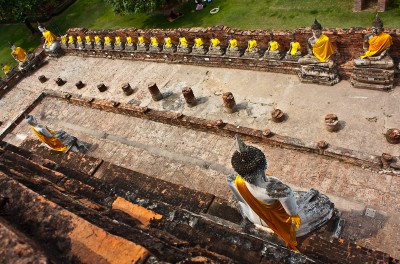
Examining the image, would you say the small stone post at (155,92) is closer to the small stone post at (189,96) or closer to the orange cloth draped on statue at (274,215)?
the small stone post at (189,96)

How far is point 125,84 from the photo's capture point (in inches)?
621

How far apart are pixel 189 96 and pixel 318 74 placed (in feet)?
15.2

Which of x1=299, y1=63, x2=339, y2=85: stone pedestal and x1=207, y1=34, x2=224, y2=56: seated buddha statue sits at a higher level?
x1=207, y1=34, x2=224, y2=56: seated buddha statue

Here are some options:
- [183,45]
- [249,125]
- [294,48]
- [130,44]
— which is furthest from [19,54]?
[294,48]

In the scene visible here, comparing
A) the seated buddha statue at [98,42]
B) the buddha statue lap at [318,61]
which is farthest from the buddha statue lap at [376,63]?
the seated buddha statue at [98,42]

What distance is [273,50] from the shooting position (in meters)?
13.2

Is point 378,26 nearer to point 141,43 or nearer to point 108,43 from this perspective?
point 141,43

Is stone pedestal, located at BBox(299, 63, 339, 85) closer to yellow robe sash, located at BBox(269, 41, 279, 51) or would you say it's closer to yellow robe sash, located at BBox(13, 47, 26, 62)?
yellow robe sash, located at BBox(269, 41, 279, 51)

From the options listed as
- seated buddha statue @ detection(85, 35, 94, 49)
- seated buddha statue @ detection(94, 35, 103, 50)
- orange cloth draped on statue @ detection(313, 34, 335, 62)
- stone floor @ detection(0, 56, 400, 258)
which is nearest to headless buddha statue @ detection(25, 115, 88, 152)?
stone floor @ detection(0, 56, 400, 258)

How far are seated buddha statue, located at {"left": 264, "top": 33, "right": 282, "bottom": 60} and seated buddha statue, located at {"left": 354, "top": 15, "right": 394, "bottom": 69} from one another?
283 cm

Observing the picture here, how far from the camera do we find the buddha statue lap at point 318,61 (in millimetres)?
11641

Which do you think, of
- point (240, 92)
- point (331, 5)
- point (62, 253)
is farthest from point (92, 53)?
point (62, 253)

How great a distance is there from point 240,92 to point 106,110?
5.64 m

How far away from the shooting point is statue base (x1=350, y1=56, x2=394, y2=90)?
11000mm
